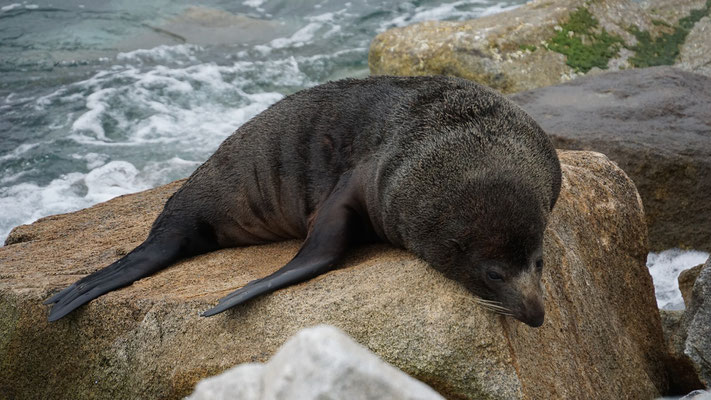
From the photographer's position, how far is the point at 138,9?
17.2 m

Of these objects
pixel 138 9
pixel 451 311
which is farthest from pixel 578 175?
pixel 138 9

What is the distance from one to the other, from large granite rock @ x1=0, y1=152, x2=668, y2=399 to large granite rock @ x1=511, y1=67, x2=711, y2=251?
5.58 feet

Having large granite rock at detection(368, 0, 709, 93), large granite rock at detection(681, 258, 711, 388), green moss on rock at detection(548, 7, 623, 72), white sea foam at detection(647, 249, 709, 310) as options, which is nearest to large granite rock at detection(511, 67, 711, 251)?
white sea foam at detection(647, 249, 709, 310)

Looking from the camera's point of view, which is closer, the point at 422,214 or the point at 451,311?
the point at 451,311

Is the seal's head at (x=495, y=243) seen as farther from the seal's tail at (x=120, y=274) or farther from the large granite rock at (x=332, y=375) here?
the large granite rock at (x=332, y=375)

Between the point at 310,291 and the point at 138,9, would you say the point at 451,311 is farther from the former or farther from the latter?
the point at 138,9

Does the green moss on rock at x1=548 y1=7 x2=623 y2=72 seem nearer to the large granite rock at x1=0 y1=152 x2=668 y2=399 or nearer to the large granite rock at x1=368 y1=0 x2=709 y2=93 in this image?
the large granite rock at x1=368 y1=0 x2=709 y2=93

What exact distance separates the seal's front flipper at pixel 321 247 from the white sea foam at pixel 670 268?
3527 millimetres

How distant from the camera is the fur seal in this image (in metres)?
4.21

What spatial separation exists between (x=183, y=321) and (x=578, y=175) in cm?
263

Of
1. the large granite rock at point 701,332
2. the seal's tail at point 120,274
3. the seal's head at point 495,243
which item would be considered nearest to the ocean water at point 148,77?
the large granite rock at point 701,332

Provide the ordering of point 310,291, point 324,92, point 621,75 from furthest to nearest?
point 621,75, point 324,92, point 310,291

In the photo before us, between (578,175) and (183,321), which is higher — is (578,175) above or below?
above

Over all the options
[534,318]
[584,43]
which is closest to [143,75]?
[584,43]
